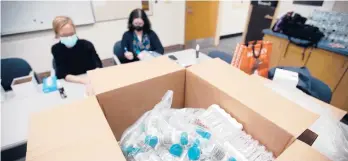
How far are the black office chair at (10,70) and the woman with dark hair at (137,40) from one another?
100cm

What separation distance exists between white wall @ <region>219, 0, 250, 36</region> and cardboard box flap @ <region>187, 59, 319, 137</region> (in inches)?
153

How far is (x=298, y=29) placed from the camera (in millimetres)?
2301

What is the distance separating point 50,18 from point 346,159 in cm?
336

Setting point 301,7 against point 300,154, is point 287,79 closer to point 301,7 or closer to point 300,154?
point 300,154

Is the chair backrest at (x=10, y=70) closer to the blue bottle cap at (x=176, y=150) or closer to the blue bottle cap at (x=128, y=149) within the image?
the blue bottle cap at (x=128, y=149)

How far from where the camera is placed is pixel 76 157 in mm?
438

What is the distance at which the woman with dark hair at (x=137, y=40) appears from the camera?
2.03 metres

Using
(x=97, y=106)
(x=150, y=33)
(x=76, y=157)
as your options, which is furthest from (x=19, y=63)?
(x=76, y=157)

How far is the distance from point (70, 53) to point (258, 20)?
342 centimetres

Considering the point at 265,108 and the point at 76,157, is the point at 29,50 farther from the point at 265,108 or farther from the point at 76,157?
the point at 265,108

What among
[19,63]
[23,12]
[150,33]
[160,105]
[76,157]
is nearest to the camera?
[76,157]

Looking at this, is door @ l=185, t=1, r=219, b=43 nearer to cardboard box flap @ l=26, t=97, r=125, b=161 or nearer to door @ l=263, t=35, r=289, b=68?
door @ l=263, t=35, r=289, b=68

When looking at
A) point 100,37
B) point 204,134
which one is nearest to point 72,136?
point 204,134

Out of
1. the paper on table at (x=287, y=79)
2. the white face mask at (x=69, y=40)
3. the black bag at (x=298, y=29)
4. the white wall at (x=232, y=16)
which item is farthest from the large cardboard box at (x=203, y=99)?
the white wall at (x=232, y=16)
